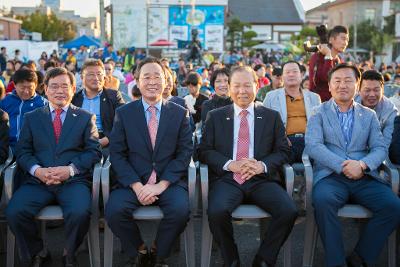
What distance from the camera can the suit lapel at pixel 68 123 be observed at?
13.7ft

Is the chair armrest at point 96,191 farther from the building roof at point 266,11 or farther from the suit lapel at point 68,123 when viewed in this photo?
the building roof at point 266,11

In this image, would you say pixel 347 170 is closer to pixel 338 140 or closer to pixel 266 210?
pixel 338 140

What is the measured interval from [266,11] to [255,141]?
66708mm

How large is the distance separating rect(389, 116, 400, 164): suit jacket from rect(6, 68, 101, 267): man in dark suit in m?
2.60

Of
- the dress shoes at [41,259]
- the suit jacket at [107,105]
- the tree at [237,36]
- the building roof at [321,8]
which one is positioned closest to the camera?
the dress shoes at [41,259]

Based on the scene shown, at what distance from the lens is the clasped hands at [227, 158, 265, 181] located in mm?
4059

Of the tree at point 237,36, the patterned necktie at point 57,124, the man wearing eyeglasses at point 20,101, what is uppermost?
the tree at point 237,36

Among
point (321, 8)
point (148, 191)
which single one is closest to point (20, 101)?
point (148, 191)

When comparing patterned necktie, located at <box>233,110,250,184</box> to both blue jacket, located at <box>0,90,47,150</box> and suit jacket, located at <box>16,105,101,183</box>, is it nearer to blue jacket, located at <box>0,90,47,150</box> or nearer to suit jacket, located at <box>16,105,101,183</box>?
suit jacket, located at <box>16,105,101,183</box>

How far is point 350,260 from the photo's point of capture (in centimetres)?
390

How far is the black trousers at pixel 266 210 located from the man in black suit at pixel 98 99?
183 centimetres

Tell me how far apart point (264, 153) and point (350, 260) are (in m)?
1.07

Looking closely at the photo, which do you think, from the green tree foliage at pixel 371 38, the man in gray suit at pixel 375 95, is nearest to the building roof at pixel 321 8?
the green tree foliage at pixel 371 38

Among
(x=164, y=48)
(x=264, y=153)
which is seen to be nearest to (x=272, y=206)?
(x=264, y=153)
